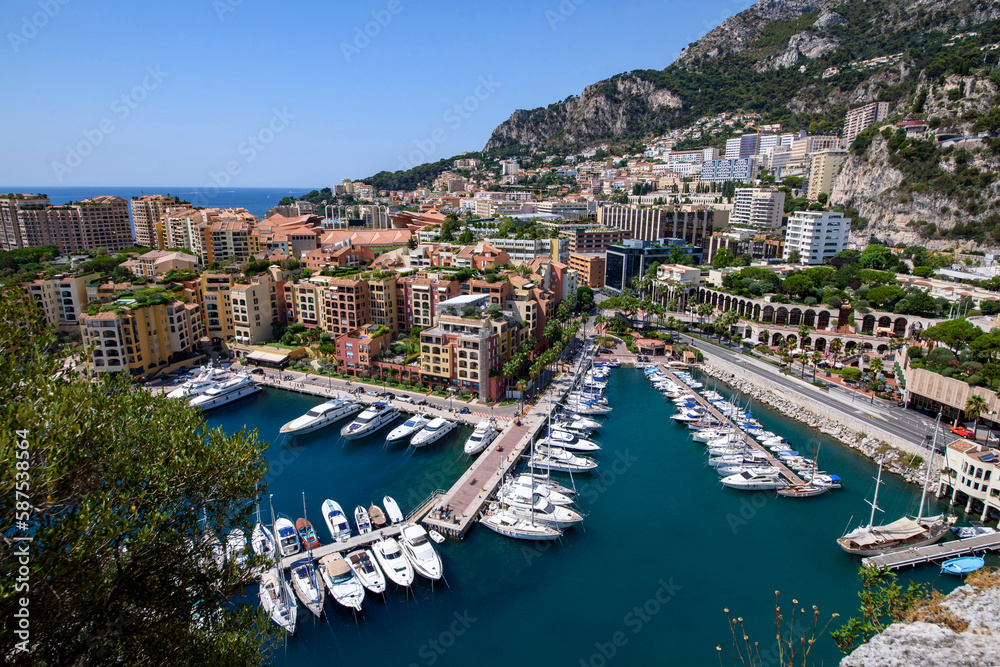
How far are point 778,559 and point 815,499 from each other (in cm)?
594

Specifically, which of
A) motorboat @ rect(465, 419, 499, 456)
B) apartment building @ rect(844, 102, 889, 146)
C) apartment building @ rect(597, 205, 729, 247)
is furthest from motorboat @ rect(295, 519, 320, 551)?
apartment building @ rect(844, 102, 889, 146)

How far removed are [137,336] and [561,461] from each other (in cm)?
3320

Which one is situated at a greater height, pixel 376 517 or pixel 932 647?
pixel 932 647

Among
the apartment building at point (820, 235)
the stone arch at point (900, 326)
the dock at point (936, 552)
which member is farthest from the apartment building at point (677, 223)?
the dock at point (936, 552)

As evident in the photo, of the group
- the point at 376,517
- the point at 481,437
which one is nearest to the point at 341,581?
the point at 376,517

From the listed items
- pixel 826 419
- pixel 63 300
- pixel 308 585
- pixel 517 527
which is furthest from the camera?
pixel 63 300

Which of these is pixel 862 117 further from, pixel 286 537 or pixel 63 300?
pixel 63 300

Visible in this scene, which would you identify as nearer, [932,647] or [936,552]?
[932,647]

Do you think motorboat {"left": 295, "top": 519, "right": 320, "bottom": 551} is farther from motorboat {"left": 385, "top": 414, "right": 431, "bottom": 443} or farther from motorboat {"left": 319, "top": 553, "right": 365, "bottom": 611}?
motorboat {"left": 385, "top": 414, "right": 431, "bottom": 443}

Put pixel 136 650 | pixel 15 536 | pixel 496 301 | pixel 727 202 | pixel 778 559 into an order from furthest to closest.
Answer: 1. pixel 727 202
2. pixel 496 301
3. pixel 778 559
4. pixel 136 650
5. pixel 15 536

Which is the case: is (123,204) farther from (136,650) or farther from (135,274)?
(136,650)

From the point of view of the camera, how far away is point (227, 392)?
130ft

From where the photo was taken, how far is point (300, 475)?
2980 centimetres

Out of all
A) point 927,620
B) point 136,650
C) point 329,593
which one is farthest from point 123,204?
point 927,620
